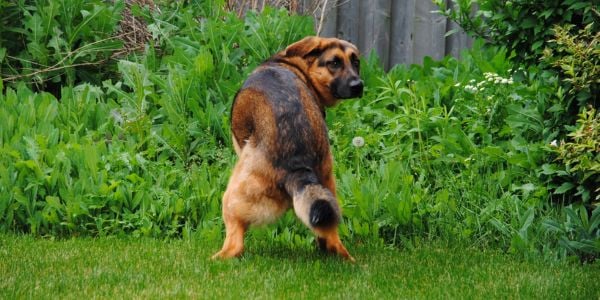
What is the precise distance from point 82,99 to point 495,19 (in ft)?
12.0

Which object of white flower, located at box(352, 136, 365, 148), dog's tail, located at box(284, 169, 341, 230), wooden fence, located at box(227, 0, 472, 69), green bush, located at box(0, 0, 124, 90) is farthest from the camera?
wooden fence, located at box(227, 0, 472, 69)

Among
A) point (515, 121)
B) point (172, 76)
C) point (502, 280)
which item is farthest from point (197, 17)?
point (502, 280)

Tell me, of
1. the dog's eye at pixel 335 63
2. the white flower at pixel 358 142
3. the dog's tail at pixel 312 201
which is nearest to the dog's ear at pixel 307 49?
the dog's eye at pixel 335 63

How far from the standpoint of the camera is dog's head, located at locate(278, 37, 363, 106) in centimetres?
542

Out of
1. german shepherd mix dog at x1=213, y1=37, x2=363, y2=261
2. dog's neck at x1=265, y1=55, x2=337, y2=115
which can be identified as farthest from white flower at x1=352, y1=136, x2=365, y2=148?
german shepherd mix dog at x1=213, y1=37, x2=363, y2=261

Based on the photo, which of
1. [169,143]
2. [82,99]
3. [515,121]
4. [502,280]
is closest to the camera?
[502,280]

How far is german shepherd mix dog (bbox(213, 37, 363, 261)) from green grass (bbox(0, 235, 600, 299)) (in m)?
0.24

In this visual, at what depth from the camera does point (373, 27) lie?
9.42 metres

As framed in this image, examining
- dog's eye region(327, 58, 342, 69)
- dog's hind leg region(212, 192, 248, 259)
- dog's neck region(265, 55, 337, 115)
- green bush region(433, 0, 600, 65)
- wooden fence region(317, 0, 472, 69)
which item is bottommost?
dog's hind leg region(212, 192, 248, 259)

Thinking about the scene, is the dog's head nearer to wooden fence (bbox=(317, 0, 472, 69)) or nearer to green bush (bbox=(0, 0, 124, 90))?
green bush (bbox=(0, 0, 124, 90))

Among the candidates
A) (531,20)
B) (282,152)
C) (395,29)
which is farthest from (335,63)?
(395,29)

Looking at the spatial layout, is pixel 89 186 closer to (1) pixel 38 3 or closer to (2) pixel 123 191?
(2) pixel 123 191

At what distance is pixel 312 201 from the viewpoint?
459cm

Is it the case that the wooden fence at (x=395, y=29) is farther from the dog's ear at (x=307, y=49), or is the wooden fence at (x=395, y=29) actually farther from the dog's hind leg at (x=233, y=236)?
the dog's hind leg at (x=233, y=236)
